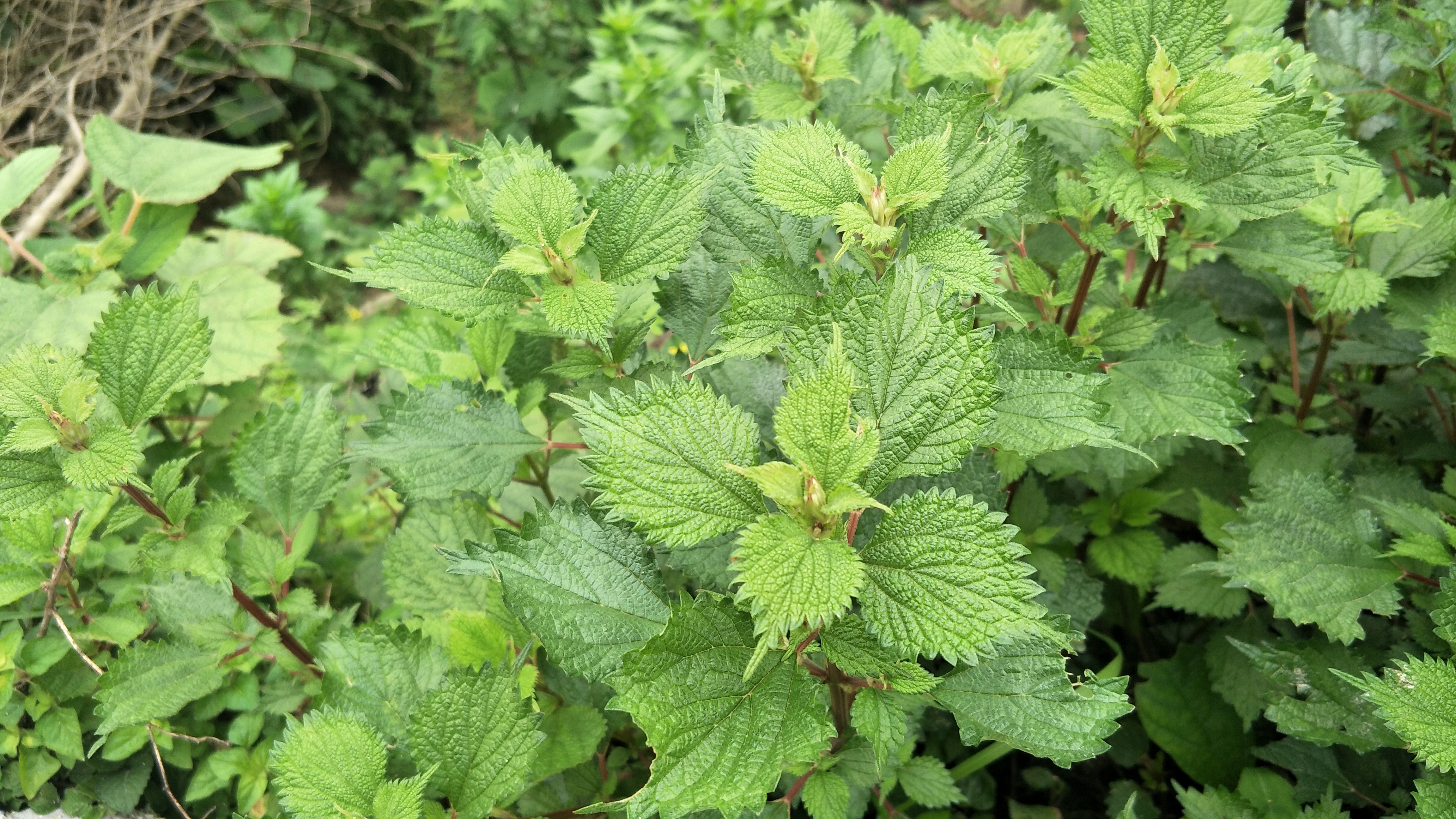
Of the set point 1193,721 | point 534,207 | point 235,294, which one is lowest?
point 1193,721

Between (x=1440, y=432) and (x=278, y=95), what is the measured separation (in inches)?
→ 194

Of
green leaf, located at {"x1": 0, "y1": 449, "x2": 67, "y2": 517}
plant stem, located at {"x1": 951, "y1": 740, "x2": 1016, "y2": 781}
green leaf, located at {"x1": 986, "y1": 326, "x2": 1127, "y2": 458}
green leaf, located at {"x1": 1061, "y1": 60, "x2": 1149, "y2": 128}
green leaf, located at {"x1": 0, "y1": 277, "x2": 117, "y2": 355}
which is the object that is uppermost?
green leaf, located at {"x1": 1061, "y1": 60, "x2": 1149, "y2": 128}

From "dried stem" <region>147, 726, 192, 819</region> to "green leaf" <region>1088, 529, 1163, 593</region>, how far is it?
169 centimetres

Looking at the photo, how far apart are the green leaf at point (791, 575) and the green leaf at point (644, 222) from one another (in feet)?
1.35

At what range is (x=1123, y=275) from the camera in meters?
1.93

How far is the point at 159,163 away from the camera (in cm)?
222

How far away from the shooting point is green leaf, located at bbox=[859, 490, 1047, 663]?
2.64ft

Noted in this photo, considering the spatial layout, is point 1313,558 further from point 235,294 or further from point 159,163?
point 159,163

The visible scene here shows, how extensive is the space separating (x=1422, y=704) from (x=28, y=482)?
1.92m

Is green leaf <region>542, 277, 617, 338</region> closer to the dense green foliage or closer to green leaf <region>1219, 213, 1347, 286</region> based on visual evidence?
the dense green foliage

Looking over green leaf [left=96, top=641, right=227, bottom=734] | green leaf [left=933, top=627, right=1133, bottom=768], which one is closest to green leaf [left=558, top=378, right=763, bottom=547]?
green leaf [left=933, top=627, right=1133, bottom=768]

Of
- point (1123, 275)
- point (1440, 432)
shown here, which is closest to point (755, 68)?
point (1123, 275)

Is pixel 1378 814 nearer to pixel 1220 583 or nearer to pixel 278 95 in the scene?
pixel 1220 583

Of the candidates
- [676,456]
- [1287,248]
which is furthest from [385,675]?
[1287,248]
